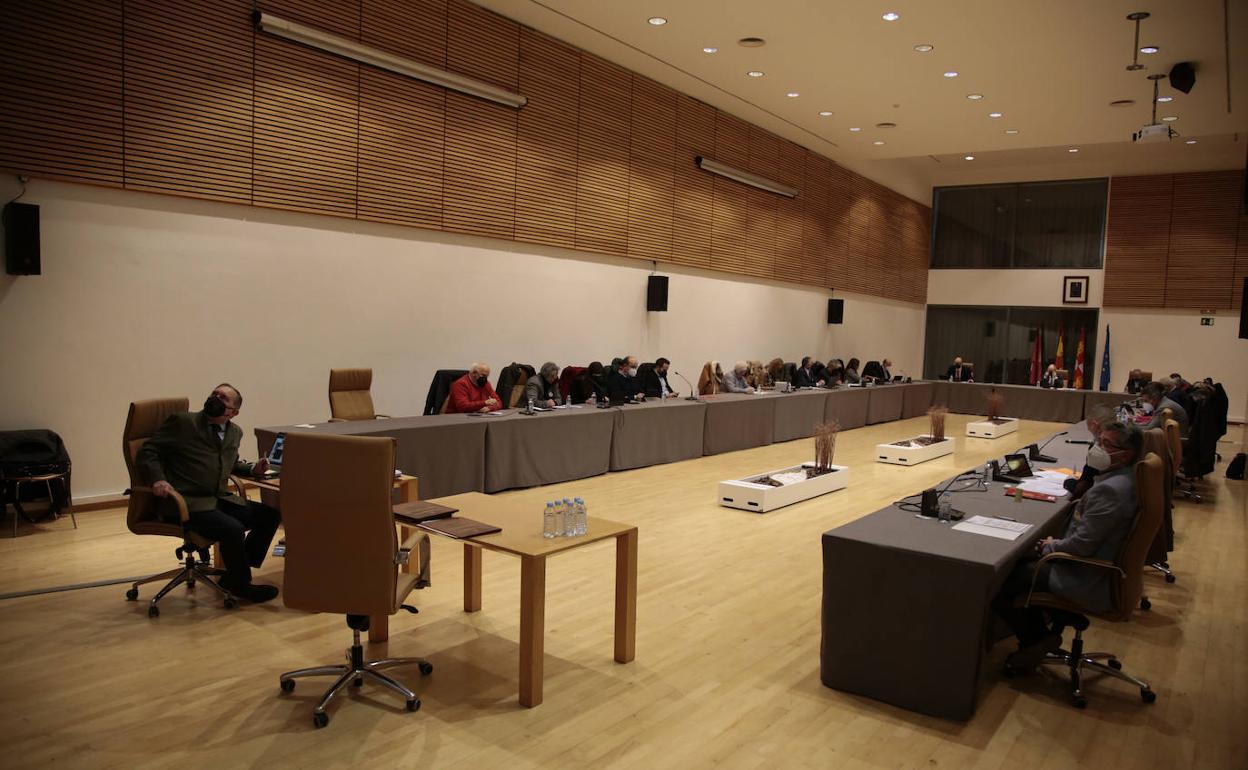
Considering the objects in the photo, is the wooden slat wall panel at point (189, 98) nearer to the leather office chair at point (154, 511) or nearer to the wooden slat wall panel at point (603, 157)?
the leather office chair at point (154, 511)

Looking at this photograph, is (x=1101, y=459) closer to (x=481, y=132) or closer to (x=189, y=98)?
(x=189, y=98)

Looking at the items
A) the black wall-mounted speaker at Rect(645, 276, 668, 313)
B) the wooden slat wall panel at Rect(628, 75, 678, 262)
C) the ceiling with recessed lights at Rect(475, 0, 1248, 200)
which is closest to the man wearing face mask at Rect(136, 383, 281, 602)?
the ceiling with recessed lights at Rect(475, 0, 1248, 200)

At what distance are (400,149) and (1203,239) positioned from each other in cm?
1645

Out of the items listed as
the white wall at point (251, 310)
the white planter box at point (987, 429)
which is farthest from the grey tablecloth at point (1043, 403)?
the white wall at point (251, 310)

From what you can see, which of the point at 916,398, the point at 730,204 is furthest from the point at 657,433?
the point at 916,398

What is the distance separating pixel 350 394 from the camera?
7328mm

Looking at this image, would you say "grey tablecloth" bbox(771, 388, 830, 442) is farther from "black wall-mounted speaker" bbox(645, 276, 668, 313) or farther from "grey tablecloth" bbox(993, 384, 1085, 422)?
"grey tablecloth" bbox(993, 384, 1085, 422)

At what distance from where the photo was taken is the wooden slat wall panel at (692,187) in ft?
39.5

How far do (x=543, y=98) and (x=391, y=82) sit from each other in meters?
2.17

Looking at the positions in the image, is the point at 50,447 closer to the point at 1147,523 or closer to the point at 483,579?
the point at 483,579

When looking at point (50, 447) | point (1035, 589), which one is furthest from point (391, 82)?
point (1035, 589)

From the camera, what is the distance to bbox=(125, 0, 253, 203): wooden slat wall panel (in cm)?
636

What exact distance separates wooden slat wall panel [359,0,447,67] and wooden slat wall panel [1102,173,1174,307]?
50.7 ft

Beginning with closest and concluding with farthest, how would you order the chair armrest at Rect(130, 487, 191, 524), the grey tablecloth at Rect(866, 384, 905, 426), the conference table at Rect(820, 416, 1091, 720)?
the conference table at Rect(820, 416, 1091, 720)
the chair armrest at Rect(130, 487, 191, 524)
the grey tablecloth at Rect(866, 384, 905, 426)
